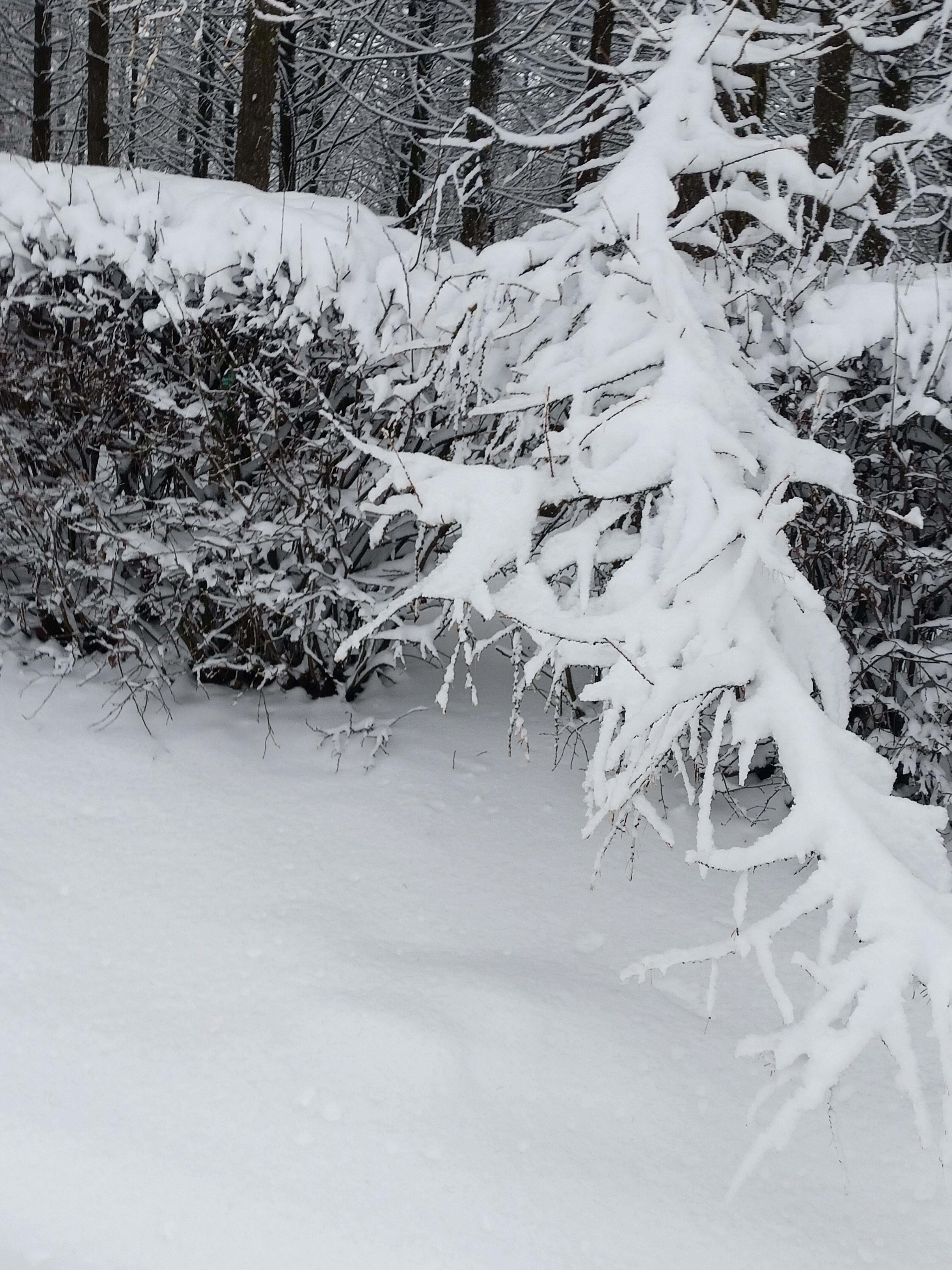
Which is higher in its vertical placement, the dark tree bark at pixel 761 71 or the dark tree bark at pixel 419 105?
the dark tree bark at pixel 419 105

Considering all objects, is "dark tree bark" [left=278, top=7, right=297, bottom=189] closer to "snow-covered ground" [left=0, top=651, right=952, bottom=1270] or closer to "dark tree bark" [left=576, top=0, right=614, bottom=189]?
"dark tree bark" [left=576, top=0, right=614, bottom=189]

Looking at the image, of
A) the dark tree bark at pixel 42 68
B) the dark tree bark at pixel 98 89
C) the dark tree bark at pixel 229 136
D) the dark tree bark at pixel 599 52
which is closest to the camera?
the dark tree bark at pixel 599 52

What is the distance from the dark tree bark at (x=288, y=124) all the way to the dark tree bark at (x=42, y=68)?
272 centimetres

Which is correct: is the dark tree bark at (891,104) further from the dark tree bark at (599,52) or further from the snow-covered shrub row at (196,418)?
the snow-covered shrub row at (196,418)

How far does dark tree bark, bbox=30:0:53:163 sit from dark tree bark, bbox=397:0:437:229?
4183 millimetres

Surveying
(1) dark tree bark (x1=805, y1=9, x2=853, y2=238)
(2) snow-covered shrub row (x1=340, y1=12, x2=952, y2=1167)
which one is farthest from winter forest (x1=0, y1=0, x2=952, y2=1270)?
(1) dark tree bark (x1=805, y1=9, x2=853, y2=238)

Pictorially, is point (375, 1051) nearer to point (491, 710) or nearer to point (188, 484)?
point (491, 710)

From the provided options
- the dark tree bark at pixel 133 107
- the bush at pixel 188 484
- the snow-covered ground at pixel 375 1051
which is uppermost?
the dark tree bark at pixel 133 107

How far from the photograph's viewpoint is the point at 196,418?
3.54 metres

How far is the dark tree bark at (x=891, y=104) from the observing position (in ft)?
19.7

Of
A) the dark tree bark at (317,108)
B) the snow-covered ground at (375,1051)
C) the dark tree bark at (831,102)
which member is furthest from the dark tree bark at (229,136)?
the snow-covered ground at (375,1051)

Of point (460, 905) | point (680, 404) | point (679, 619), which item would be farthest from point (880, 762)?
point (460, 905)

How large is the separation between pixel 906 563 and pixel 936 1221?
6.12ft

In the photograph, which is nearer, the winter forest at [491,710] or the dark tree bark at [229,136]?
the winter forest at [491,710]
